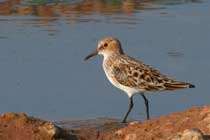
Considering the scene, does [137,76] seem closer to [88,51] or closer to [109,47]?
[109,47]

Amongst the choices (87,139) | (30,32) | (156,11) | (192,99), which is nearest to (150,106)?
(192,99)

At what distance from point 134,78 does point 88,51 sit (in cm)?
216

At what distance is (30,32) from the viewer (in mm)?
14266

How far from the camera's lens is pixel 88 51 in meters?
13.3

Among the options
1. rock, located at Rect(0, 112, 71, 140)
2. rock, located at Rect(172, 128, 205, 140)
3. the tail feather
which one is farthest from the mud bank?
the tail feather

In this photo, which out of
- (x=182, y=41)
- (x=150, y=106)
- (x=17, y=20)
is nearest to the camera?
(x=150, y=106)

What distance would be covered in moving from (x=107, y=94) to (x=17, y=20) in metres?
3.59

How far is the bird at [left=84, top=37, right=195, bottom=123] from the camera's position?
1114cm

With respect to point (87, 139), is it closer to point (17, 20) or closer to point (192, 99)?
point (192, 99)

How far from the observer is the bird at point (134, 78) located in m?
11.1

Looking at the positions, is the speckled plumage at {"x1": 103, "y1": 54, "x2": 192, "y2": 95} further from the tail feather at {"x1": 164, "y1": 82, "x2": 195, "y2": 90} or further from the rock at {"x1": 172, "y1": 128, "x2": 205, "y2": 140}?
the rock at {"x1": 172, "y1": 128, "x2": 205, "y2": 140}

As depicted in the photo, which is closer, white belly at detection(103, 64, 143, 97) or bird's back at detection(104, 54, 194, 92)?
bird's back at detection(104, 54, 194, 92)

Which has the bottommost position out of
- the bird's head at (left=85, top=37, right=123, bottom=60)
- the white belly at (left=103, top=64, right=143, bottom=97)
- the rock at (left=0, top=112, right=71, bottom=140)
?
the white belly at (left=103, top=64, right=143, bottom=97)

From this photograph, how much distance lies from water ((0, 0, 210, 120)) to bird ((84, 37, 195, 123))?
0.92 feet
